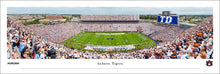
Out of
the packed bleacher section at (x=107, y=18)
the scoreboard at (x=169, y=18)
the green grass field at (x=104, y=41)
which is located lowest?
the green grass field at (x=104, y=41)

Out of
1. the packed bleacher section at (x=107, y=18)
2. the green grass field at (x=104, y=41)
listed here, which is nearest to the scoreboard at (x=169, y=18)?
the green grass field at (x=104, y=41)

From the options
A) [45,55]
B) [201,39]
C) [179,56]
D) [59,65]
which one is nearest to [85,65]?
[59,65]

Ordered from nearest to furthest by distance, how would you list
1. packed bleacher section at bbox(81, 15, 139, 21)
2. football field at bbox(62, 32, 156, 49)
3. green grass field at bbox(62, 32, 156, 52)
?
green grass field at bbox(62, 32, 156, 52) < football field at bbox(62, 32, 156, 49) < packed bleacher section at bbox(81, 15, 139, 21)

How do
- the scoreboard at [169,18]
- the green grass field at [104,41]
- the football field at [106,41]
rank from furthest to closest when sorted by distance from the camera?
the football field at [106,41] < the green grass field at [104,41] < the scoreboard at [169,18]

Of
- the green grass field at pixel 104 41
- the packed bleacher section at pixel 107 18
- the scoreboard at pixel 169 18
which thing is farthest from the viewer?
the packed bleacher section at pixel 107 18

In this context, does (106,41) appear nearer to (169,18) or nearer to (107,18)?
(169,18)

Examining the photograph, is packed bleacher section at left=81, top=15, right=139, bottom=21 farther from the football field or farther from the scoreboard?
the scoreboard

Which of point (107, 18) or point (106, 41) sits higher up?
point (107, 18)

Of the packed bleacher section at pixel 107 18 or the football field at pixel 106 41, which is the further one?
the packed bleacher section at pixel 107 18

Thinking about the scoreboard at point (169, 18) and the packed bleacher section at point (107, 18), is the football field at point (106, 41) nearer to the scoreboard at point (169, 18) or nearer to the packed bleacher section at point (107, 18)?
the scoreboard at point (169, 18)

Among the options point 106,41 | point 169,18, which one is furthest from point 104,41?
Result: point 169,18

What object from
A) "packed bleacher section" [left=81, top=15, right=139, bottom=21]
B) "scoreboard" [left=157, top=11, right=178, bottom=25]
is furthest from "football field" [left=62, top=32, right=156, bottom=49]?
"packed bleacher section" [left=81, top=15, right=139, bottom=21]
